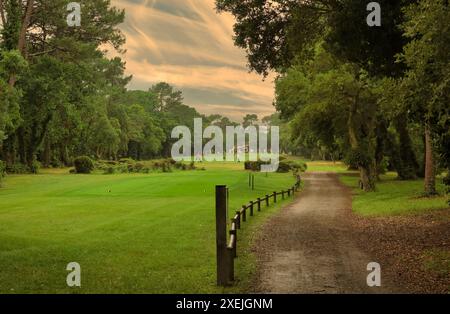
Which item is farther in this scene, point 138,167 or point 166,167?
point 166,167

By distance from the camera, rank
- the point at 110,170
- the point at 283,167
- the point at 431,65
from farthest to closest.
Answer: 1. the point at 283,167
2. the point at 110,170
3. the point at 431,65

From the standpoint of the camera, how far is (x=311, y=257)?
14.0 metres

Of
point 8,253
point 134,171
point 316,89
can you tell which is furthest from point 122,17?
point 8,253

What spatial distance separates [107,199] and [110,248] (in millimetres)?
18791

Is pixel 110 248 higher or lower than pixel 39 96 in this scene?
lower

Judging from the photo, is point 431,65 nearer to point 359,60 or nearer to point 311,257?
point 311,257

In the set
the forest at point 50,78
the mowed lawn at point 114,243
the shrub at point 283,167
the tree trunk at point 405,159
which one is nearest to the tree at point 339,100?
the tree trunk at point 405,159

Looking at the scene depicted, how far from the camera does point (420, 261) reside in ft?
42.8

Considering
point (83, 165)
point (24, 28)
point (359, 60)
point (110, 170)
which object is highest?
point (24, 28)

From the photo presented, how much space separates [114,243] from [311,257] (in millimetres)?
7074

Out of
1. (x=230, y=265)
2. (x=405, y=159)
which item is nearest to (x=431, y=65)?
(x=230, y=265)
